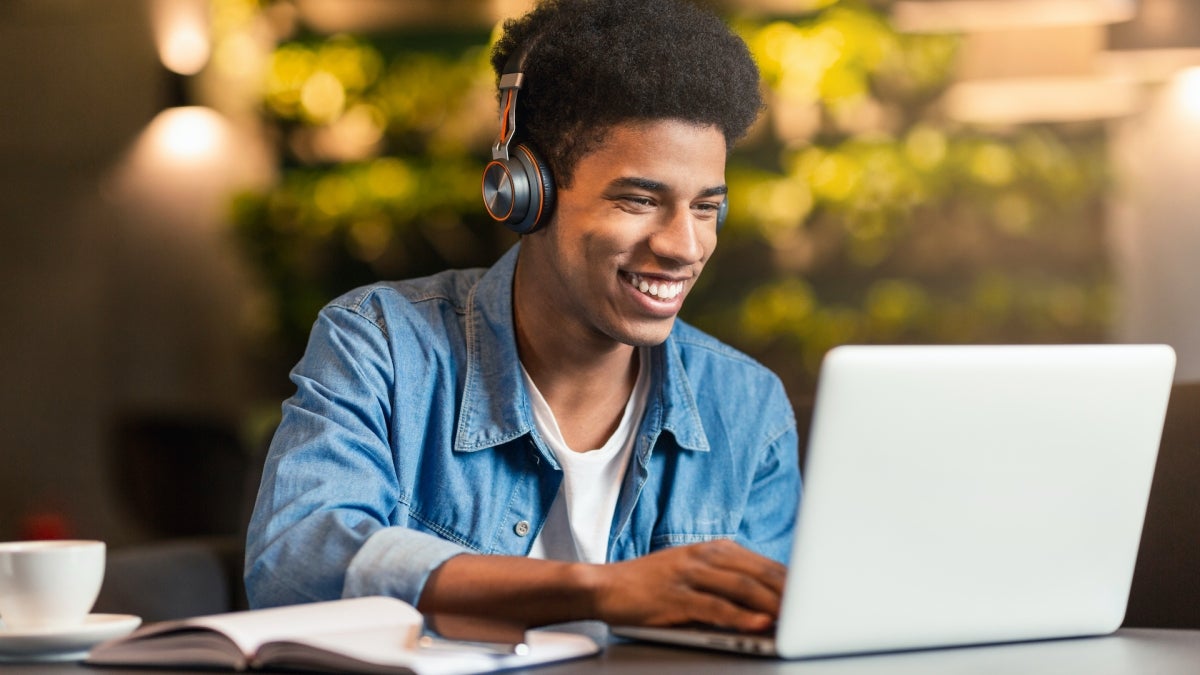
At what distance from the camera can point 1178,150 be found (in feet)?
11.1

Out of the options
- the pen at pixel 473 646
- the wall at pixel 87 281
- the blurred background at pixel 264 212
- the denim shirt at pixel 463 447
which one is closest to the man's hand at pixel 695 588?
the pen at pixel 473 646

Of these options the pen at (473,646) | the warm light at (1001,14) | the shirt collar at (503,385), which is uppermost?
the warm light at (1001,14)

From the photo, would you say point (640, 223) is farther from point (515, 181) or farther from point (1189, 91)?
point (1189, 91)

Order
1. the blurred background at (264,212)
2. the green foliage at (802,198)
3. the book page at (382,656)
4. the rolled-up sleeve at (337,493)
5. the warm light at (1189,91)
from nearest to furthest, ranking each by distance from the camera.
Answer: the book page at (382,656) → the rolled-up sleeve at (337,493) → the warm light at (1189,91) → the green foliage at (802,198) → the blurred background at (264,212)

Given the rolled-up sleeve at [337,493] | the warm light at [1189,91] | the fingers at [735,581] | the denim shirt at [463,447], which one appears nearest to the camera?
the fingers at [735,581]

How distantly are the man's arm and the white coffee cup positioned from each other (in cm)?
26

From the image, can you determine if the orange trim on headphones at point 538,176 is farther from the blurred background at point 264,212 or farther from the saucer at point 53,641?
the blurred background at point 264,212

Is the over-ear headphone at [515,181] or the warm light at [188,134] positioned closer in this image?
the over-ear headphone at [515,181]

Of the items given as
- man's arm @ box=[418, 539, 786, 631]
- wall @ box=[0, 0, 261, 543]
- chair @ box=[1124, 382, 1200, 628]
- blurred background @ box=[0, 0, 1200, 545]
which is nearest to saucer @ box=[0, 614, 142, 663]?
man's arm @ box=[418, 539, 786, 631]

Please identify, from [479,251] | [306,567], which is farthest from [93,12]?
[306,567]

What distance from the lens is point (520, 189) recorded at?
1.56 metres

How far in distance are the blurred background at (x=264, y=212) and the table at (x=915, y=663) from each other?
2564 millimetres

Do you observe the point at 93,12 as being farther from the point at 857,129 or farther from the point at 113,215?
the point at 857,129

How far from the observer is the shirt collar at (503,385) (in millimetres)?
1560
